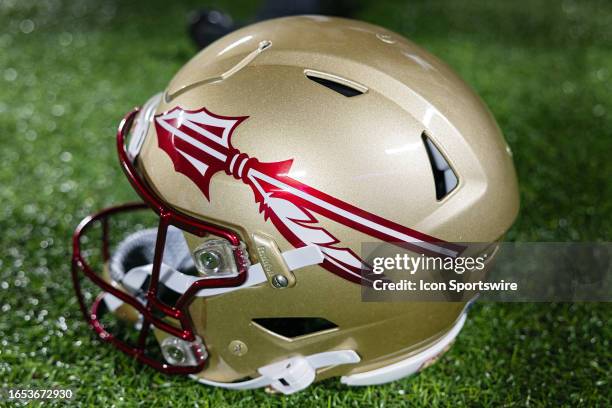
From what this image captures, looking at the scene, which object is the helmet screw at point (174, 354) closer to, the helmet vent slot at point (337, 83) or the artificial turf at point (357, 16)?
the artificial turf at point (357, 16)

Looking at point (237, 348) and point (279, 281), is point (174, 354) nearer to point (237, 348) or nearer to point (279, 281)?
point (237, 348)

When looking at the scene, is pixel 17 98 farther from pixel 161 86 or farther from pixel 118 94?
pixel 161 86

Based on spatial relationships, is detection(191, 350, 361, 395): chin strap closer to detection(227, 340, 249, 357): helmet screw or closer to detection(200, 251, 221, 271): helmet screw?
detection(227, 340, 249, 357): helmet screw

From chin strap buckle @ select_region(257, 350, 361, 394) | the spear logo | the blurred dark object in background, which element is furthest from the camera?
the blurred dark object in background

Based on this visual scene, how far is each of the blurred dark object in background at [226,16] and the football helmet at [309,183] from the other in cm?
122

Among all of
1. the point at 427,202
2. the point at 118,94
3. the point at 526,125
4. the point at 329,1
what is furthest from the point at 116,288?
the point at 329,1

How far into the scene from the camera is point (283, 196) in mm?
1100

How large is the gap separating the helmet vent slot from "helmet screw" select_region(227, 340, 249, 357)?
493mm

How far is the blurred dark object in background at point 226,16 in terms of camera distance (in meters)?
2.46

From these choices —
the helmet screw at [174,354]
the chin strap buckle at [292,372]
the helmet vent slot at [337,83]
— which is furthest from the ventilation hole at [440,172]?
the helmet screw at [174,354]

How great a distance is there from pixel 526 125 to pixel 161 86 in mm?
1277

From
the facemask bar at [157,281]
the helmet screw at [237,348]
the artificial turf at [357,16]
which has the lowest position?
the artificial turf at [357,16]

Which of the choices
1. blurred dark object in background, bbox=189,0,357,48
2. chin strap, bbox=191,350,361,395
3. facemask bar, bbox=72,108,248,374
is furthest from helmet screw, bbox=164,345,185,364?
blurred dark object in background, bbox=189,0,357,48

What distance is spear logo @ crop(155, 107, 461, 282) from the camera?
1.10 m
